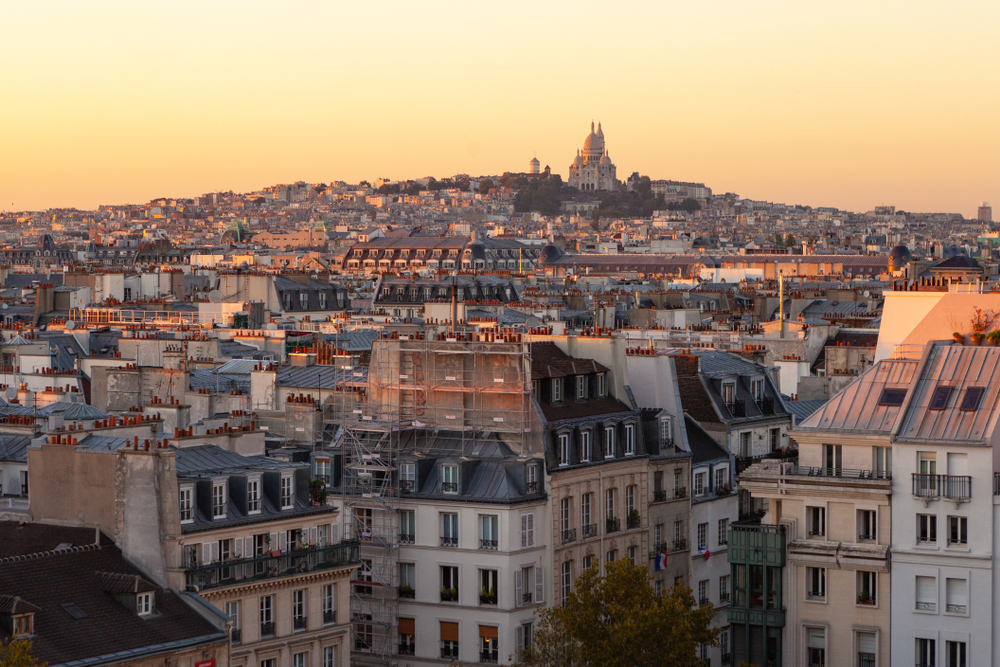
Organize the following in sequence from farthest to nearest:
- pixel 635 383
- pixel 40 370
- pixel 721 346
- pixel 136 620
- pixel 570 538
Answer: pixel 721 346, pixel 40 370, pixel 635 383, pixel 570 538, pixel 136 620

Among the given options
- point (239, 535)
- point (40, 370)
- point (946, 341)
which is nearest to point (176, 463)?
point (239, 535)

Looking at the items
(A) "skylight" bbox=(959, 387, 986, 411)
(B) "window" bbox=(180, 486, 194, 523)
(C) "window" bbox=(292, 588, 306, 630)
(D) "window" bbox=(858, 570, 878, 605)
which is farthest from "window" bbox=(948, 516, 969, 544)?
(B) "window" bbox=(180, 486, 194, 523)

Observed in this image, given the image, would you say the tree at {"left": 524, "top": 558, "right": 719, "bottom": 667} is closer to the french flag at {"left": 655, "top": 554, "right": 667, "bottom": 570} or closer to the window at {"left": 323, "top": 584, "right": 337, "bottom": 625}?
the window at {"left": 323, "top": 584, "right": 337, "bottom": 625}

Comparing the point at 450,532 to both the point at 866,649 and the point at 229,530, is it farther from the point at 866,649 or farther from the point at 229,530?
the point at 866,649

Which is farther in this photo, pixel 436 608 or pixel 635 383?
pixel 635 383

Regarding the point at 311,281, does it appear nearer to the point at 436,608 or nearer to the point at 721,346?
the point at 721,346

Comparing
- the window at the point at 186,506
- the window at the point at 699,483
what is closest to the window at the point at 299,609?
the window at the point at 186,506

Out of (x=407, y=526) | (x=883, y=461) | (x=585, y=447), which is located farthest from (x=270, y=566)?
(x=883, y=461)
